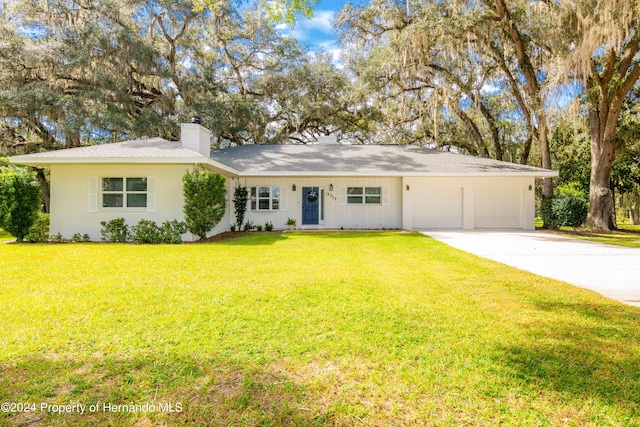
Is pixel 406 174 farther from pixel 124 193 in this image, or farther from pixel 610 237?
pixel 124 193

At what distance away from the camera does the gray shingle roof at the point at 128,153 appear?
33.1ft

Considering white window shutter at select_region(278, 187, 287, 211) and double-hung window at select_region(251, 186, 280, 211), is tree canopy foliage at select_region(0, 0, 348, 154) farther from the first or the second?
white window shutter at select_region(278, 187, 287, 211)

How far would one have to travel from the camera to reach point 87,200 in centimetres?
1068

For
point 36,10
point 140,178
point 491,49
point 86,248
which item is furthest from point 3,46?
point 491,49

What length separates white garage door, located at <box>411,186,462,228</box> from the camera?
14.9 meters

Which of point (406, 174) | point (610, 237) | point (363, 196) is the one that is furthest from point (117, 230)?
point (610, 237)

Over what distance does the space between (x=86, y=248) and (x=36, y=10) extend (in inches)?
578

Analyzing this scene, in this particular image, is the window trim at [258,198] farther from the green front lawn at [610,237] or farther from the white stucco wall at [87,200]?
the green front lawn at [610,237]

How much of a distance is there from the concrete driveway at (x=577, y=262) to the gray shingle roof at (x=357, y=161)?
511cm

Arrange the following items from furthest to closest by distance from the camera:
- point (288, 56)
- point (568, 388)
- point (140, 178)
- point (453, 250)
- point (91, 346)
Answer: point (288, 56) → point (140, 178) → point (453, 250) → point (91, 346) → point (568, 388)

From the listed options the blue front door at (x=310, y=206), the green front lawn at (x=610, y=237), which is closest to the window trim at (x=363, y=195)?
the blue front door at (x=310, y=206)

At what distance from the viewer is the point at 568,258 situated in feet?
24.2

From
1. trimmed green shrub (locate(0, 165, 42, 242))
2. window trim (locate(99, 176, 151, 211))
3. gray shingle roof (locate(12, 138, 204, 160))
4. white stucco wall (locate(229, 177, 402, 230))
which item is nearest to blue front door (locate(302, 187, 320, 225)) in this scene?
white stucco wall (locate(229, 177, 402, 230))

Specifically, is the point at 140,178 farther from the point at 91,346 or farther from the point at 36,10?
the point at 36,10
